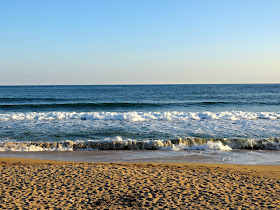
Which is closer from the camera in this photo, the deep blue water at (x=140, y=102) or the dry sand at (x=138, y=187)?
the dry sand at (x=138, y=187)

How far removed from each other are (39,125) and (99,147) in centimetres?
809

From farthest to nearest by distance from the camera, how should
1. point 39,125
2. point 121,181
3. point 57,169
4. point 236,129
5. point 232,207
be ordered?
point 39,125, point 236,129, point 57,169, point 121,181, point 232,207

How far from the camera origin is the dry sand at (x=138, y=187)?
21.1ft

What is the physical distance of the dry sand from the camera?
253 inches

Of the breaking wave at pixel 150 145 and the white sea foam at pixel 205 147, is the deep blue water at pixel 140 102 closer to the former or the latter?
the breaking wave at pixel 150 145

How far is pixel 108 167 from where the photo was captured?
9578 millimetres

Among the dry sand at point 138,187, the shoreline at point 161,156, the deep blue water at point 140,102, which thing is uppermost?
the deep blue water at point 140,102


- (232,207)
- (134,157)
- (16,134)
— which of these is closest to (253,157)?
(134,157)

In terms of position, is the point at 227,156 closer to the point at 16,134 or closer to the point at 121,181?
the point at 121,181

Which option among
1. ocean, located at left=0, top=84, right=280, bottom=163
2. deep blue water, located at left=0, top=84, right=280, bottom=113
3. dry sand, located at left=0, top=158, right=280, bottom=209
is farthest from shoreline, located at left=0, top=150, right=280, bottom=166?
deep blue water, located at left=0, top=84, right=280, bottom=113

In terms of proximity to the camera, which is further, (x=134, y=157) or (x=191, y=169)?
(x=134, y=157)

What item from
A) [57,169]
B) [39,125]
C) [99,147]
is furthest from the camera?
[39,125]

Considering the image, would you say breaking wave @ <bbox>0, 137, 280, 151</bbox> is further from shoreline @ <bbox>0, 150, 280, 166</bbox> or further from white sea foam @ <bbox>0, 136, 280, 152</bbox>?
shoreline @ <bbox>0, 150, 280, 166</bbox>

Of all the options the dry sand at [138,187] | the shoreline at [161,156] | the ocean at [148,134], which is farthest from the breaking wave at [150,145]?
the dry sand at [138,187]
